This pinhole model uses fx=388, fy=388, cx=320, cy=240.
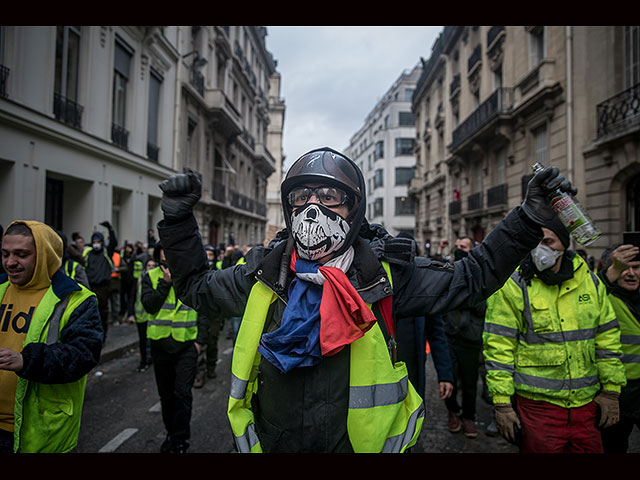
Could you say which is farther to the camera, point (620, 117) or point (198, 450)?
point (620, 117)

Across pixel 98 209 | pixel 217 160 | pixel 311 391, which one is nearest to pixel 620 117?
pixel 311 391

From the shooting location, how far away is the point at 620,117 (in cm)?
1012

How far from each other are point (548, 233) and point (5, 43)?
10.6 metres

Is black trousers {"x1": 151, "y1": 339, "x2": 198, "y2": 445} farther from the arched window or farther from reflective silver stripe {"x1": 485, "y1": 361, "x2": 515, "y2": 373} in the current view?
the arched window

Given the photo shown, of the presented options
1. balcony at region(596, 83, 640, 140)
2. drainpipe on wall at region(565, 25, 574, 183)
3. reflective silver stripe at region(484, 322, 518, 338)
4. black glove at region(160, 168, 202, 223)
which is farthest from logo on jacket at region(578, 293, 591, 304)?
drainpipe on wall at region(565, 25, 574, 183)

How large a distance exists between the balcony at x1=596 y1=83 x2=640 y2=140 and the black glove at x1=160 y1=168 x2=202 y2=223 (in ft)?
36.4

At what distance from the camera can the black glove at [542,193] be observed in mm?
1639

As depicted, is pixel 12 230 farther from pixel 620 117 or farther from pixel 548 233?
pixel 620 117

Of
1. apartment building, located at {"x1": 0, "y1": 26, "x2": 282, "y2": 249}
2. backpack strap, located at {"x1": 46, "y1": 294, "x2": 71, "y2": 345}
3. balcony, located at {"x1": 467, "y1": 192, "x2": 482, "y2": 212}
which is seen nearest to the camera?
backpack strap, located at {"x1": 46, "y1": 294, "x2": 71, "y2": 345}

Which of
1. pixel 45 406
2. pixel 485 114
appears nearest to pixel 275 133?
pixel 485 114

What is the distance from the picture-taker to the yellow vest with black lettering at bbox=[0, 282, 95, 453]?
7.20 feet

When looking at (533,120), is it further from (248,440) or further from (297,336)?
(248,440)

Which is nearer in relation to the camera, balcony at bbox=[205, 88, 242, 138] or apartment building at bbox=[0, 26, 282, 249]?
apartment building at bbox=[0, 26, 282, 249]

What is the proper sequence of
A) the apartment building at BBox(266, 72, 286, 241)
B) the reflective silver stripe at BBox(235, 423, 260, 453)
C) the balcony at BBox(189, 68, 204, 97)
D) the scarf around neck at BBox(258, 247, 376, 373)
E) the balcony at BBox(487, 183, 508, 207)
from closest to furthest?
1. the scarf around neck at BBox(258, 247, 376, 373)
2. the reflective silver stripe at BBox(235, 423, 260, 453)
3. the balcony at BBox(487, 183, 508, 207)
4. the balcony at BBox(189, 68, 204, 97)
5. the apartment building at BBox(266, 72, 286, 241)
